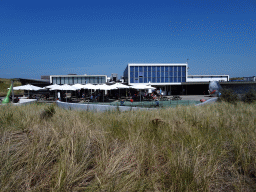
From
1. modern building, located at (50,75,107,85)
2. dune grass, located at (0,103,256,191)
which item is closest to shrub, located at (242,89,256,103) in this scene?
dune grass, located at (0,103,256,191)

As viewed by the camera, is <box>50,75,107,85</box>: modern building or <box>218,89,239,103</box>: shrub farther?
<box>50,75,107,85</box>: modern building

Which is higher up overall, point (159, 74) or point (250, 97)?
point (159, 74)

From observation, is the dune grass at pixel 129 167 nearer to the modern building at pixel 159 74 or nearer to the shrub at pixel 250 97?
the shrub at pixel 250 97

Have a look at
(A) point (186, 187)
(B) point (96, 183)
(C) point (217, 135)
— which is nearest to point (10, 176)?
(B) point (96, 183)

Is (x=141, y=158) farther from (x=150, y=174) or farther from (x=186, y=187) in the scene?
(x=186, y=187)

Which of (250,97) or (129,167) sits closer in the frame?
(129,167)

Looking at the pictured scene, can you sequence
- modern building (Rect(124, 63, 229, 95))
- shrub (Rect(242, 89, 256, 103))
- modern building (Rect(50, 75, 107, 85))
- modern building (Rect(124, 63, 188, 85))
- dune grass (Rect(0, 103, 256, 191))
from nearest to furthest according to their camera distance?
1. dune grass (Rect(0, 103, 256, 191))
2. shrub (Rect(242, 89, 256, 103))
3. modern building (Rect(50, 75, 107, 85))
4. modern building (Rect(124, 63, 229, 95))
5. modern building (Rect(124, 63, 188, 85))

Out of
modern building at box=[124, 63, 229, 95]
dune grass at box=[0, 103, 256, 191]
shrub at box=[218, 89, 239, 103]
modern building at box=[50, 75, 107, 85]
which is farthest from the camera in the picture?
modern building at box=[124, 63, 229, 95]

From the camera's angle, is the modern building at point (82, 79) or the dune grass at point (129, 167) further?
the modern building at point (82, 79)

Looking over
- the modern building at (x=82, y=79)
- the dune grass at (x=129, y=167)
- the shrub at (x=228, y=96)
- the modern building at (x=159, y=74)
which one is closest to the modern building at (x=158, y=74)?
the modern building at (x=159, y=74)

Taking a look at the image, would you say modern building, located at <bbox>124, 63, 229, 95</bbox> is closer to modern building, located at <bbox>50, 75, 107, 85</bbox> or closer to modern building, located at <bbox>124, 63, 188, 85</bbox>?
modern building, located at <bbox>124, 63, 188, 85</bbox>

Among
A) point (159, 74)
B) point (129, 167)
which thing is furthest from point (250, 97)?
point (159, 74)

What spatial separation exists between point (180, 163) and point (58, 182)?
1525 mm

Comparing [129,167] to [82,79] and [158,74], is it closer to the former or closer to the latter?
[158,74]
